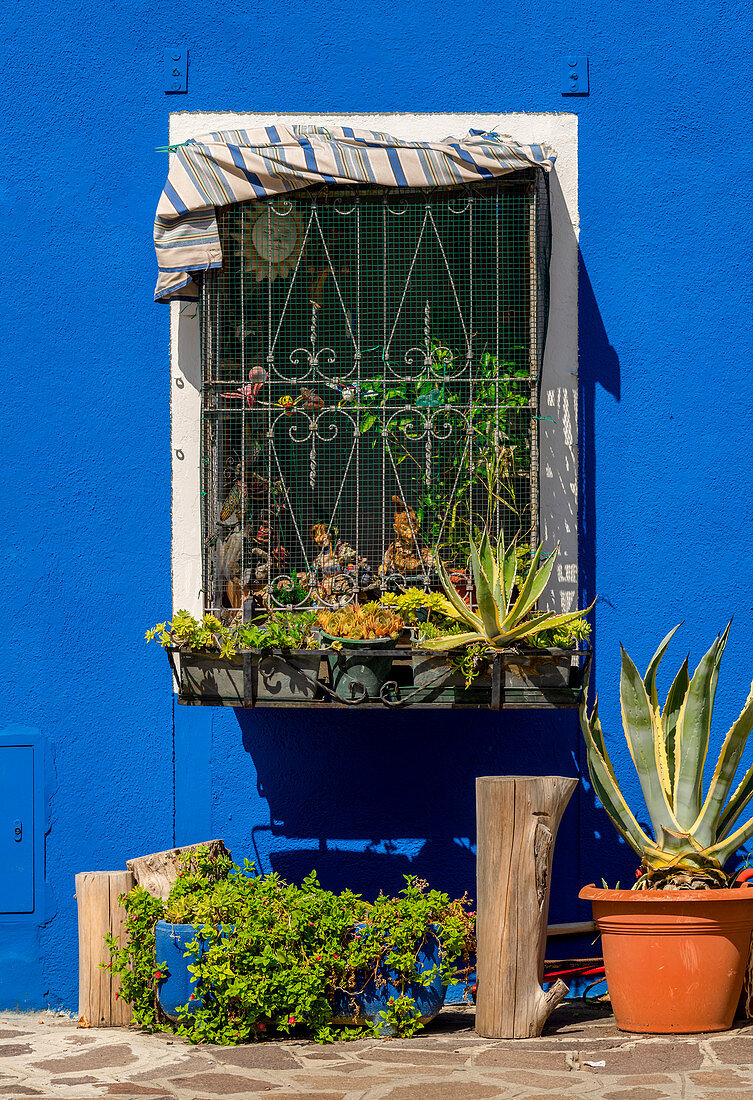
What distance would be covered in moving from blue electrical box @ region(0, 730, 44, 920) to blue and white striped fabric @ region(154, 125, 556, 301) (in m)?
2.17

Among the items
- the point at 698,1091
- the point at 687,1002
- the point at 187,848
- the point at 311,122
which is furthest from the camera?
the point at 311,122

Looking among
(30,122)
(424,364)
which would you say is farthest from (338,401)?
(30,122)

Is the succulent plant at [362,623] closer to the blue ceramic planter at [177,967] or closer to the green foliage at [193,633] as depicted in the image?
the green foliage at [193,633]

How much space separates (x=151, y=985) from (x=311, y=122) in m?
3.76

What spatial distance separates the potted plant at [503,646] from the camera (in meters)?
4.85

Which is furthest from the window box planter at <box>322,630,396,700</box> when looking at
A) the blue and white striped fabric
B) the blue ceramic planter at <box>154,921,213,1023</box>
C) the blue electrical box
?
the blue and white striped fabric

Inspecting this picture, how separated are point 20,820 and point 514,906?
230cm

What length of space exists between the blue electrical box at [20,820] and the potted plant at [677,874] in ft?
8.05

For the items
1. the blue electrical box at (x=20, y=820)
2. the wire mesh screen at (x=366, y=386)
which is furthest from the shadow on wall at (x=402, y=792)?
the blue electrical box at (x=20, y=820)

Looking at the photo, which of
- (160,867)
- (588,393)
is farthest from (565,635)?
(160,867)

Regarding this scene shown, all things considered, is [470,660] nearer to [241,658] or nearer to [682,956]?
[241,658]

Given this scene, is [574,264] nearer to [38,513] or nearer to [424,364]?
[424,364]

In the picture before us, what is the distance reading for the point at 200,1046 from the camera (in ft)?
14.9

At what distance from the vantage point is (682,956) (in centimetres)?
453
